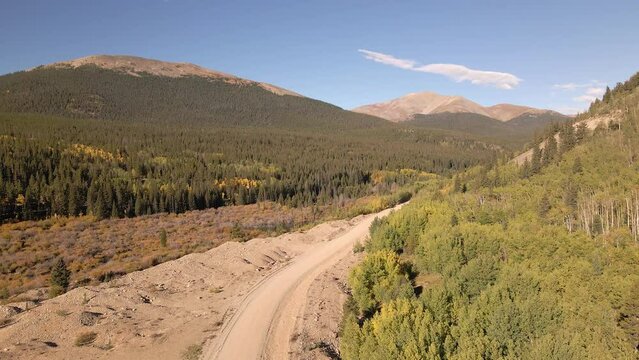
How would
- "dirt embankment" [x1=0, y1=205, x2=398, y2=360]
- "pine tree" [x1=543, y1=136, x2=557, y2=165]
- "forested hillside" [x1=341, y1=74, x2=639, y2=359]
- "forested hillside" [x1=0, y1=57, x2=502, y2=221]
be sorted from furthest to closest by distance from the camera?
"forested hillside" [x1=0, y1=57, x2=502, y2=221] → "pine tree" [x1=543, y1=136, x2=557, y2=165] → "dirt embankment" [x1=0, y1=205, x2=398, y2=360] → "forested hillside" [x1=341, y1=74, x2=639, y2=359]

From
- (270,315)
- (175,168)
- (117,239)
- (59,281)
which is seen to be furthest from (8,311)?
(175,168)

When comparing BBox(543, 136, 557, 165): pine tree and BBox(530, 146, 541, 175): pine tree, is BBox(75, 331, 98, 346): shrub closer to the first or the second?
BBox(530, 146, 541, 175): pine tree

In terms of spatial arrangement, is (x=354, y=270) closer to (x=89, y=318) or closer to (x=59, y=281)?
(x=89, y=318)

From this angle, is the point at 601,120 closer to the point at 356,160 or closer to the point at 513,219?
the point at 513,219

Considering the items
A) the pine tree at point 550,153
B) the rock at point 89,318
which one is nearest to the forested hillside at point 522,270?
the pine tree at point 550,153

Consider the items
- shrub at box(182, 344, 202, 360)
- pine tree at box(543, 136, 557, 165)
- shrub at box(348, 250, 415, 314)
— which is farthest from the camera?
pine tree at box(543, 136, 557, 165)

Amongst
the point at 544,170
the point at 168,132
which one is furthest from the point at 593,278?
the point at 168,132

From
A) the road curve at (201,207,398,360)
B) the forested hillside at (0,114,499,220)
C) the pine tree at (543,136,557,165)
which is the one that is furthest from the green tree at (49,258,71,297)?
the pine tree at (543,136,557,165)
